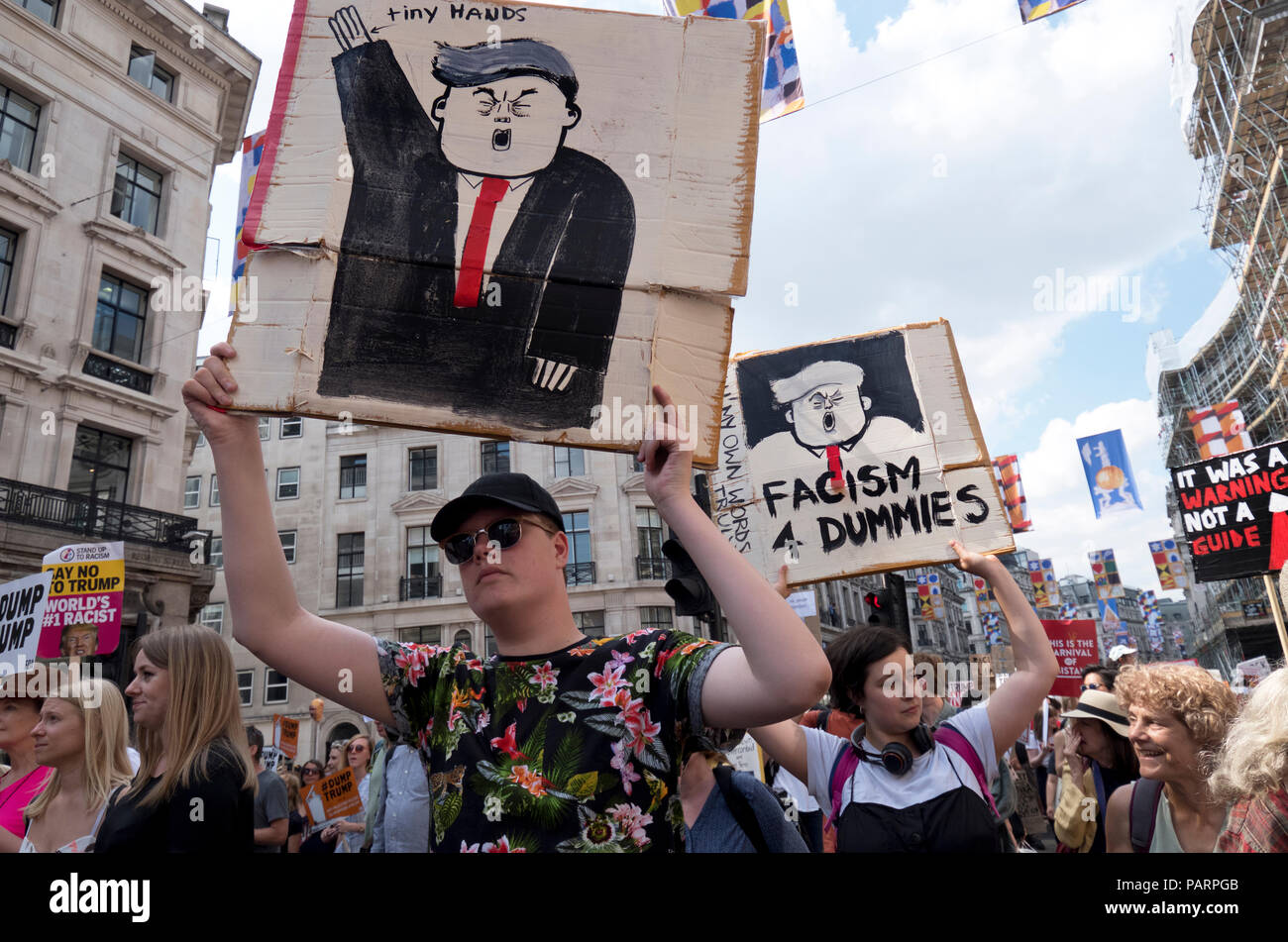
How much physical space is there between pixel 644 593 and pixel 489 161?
93.8 feet

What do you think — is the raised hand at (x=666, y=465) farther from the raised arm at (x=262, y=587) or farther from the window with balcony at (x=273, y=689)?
the window with balcony at (x=273, y=689)

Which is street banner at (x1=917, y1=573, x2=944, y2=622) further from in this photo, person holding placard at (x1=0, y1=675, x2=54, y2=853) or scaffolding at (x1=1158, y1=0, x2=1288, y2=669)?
person holding placard at (x1=0, y1=675, x2=54, y2=853)

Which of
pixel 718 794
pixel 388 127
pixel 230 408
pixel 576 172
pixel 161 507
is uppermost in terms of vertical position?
pixel 161 507

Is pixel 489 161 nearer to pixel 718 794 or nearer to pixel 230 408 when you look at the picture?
pixel 230 408

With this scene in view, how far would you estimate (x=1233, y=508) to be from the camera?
8789 mm

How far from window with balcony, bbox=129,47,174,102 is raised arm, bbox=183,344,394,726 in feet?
78.8

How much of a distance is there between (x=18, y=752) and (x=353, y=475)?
103ft

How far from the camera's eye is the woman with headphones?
2773 millimetres

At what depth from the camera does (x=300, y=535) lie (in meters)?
33.5

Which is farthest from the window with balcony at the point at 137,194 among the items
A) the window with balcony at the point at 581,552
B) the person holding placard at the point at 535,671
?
the person holding placard at the point at 535,671

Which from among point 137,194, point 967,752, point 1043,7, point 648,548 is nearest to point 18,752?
point 967,752

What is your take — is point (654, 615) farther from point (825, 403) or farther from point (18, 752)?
point (18, 752)

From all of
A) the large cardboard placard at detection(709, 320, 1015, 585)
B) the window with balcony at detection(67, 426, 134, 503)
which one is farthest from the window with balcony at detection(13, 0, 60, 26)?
the large cardboard placard at detection(709, 320, 1015, 585)
